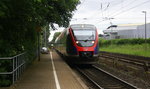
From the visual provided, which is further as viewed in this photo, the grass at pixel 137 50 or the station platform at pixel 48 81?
the grass at pixel 137 50

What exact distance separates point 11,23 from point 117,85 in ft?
18.3

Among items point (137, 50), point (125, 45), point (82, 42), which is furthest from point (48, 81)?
point (125, 45)

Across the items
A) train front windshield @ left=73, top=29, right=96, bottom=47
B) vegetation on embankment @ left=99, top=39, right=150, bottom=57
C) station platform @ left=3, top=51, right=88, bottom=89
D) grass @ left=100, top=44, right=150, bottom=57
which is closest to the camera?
station platform @ left=3, top=51, right=88, bottom=89

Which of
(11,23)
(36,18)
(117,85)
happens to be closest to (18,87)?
(11,23)

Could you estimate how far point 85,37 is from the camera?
18.6 meters

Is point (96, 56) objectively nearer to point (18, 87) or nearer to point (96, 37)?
point (96, 37)

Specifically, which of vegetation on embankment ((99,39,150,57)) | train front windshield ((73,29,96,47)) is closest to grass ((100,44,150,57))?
vegetation on embankment ((99,39,150,57))

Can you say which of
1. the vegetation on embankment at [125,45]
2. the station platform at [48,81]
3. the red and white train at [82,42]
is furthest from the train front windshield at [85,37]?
the vegetation on embankment at [125,45]

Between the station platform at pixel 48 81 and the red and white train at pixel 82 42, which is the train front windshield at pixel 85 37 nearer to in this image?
the red and white train at pixel 82 42

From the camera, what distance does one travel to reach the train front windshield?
1820 centimetres

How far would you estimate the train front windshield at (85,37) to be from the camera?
59.7 feet

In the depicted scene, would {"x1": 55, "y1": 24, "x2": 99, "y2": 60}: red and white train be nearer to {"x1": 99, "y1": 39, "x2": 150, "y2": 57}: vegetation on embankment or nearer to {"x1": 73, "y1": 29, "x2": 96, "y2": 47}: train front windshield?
{"x1": 73, "y1": 29, "x2": 96, "y2": 47}: train front windshield

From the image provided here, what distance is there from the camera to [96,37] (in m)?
18.7

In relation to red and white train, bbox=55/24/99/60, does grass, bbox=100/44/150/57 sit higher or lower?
lower
